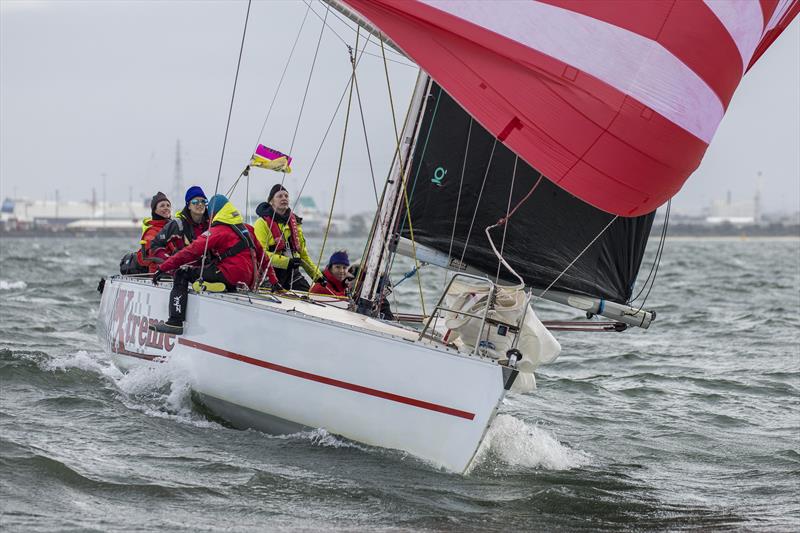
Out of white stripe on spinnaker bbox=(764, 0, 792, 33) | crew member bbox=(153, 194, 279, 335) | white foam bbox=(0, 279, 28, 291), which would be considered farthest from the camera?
white foam bbox=(0, 279, 28, 291)

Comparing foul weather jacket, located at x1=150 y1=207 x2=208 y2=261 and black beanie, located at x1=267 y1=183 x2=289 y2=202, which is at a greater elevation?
black beanie, located at x1=267 y1=183 x2=289 y2=202

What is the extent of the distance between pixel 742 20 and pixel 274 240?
399 cm

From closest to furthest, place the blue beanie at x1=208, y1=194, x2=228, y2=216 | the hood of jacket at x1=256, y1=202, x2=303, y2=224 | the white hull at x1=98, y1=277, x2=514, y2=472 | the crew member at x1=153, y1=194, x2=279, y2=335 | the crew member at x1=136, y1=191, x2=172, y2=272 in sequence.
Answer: the white hull at x1=98, y1=277, x2=514, y2=472 → the crew member at x1=153, y1=194, x2=279, y2=335 → the blue beanie at x1=208, y1=194, x2=228, y2=216 → the hood of jacket at x1=256, y1=202, x2=303, y2=224 → the crew member at x1=136, y1=191, x2=172, y2=272

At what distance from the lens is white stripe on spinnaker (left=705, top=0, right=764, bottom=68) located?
6152mm

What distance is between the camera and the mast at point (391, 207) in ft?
24.4

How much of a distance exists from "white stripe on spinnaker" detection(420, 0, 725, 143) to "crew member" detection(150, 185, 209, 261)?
9.91ft

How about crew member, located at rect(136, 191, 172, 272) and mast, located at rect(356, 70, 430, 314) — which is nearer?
mast, located at rect(356, 70, 430, 314)

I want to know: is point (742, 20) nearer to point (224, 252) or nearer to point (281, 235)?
point (224, 252)

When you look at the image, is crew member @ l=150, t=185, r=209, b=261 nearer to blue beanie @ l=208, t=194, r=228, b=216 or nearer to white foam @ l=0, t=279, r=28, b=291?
blue beanie @ l=208, t=194, r=228, b=216

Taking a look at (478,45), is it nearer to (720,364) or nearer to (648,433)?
(648,433)

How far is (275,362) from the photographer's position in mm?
6652

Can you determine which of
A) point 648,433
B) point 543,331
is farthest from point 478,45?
point 648,433

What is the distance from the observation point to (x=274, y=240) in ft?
28.2

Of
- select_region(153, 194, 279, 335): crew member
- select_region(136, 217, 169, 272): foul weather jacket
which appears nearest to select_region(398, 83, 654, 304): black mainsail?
select_region(153, 194, 279, 335): crew member
